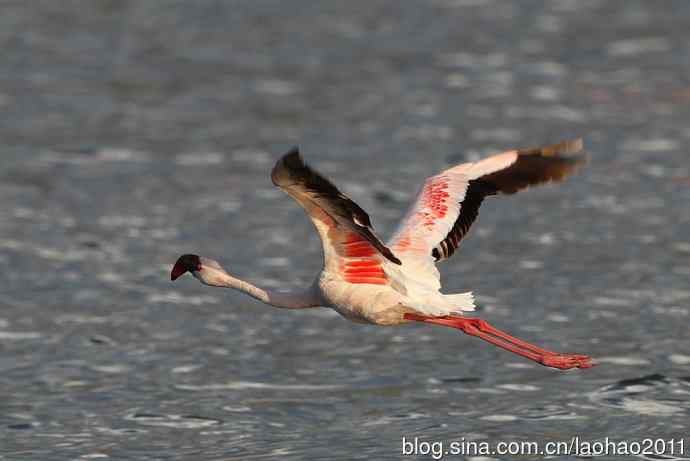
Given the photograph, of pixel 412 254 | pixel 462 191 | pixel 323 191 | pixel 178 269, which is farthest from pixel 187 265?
pixel 323 191

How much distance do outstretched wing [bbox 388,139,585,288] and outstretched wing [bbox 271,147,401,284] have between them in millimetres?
560

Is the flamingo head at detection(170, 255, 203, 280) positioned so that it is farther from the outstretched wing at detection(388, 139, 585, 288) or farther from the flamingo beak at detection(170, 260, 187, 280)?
the outstretched wing at detection(388, 139, 585, 288)

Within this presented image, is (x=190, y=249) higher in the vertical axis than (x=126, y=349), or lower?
higher

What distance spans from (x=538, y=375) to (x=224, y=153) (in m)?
8.03

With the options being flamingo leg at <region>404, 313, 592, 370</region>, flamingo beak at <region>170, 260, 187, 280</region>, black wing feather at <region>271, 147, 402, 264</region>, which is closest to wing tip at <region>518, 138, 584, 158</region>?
flamingo leg at <region>404, 313, 592, 370</region>

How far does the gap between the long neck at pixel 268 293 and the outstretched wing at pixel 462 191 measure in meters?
0.76

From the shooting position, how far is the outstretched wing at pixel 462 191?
12.8 m

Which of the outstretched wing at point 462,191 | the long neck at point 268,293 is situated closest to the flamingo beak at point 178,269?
the long neck at point 268,293

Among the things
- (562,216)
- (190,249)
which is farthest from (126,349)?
(562,216)

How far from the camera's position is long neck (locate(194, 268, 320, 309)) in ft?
41.0

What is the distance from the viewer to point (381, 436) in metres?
13.6

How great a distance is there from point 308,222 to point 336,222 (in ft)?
26.4

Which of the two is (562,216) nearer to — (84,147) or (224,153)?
(224,153)

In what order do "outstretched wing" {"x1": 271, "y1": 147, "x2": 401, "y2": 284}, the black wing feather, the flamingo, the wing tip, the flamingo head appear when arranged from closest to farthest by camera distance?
1. the black wing feather
2. "outstretched wing" {"x1": 271, "y1": 147, "x2": 401, "y2": 284}
3. the flamingo
4. the wing tip
5. the flamingo head
